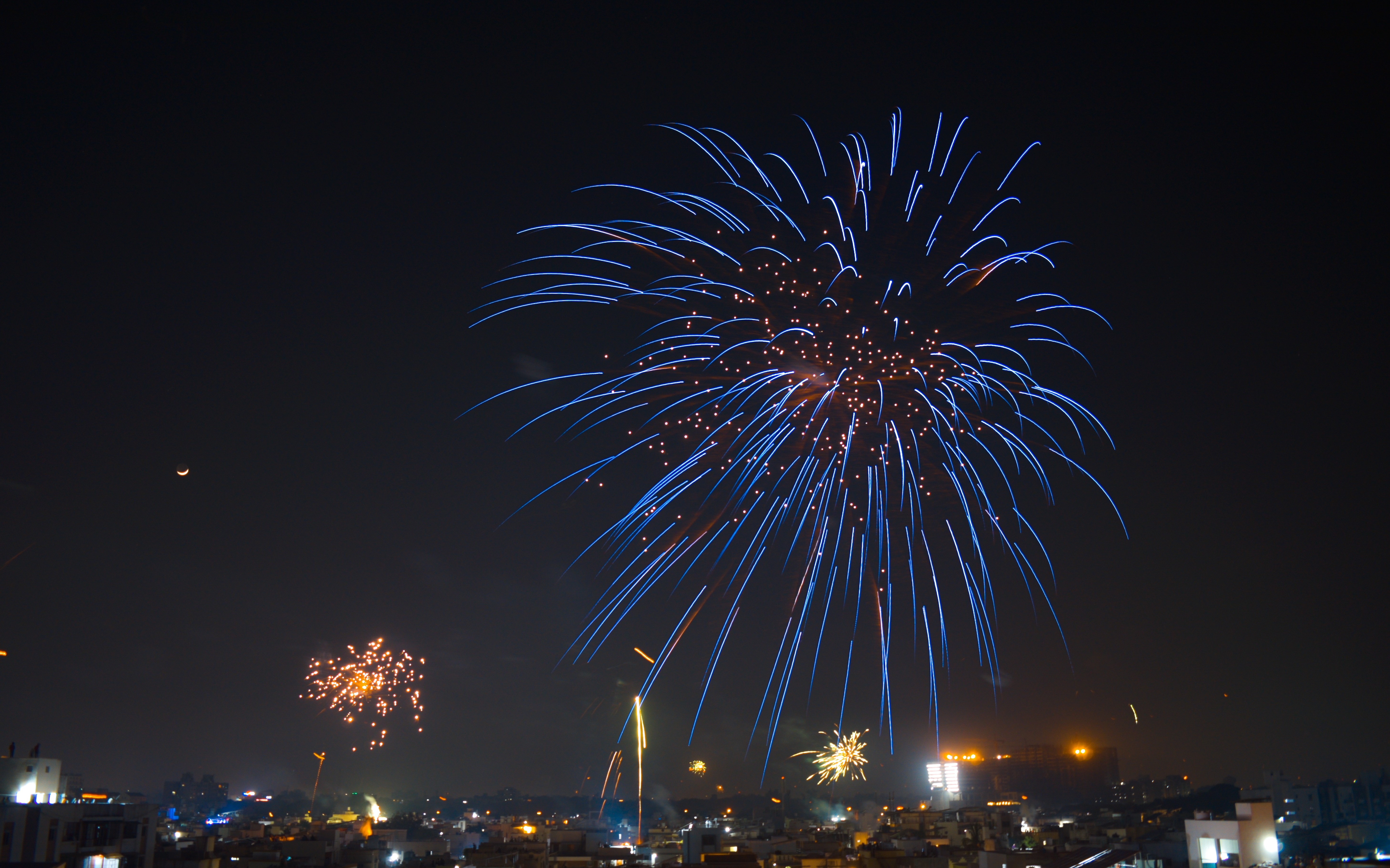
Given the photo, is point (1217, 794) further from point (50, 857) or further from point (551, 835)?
point (50, 857)

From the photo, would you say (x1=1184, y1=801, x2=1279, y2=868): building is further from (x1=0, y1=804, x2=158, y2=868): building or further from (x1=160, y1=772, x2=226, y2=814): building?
(x1=160, y1=772, x2=226, y2=814): building

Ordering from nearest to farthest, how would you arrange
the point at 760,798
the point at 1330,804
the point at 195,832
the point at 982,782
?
the point at 195,832, the point at 1330,804, the point at 982,782, the point at 760,798

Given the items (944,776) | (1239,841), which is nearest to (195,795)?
(944,776)

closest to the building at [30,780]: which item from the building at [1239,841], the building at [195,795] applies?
the building at [1239,841]

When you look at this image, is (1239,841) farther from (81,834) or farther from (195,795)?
(195,795)

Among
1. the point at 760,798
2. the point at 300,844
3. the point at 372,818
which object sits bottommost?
the point at 760,798

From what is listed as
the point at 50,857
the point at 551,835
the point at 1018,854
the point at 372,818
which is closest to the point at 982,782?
the point at 372,818

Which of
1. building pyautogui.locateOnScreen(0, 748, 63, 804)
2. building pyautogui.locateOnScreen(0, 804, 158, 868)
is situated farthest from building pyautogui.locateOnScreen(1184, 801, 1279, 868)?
building pyautogui.locateOnScreen(0, 748, 63, 804)

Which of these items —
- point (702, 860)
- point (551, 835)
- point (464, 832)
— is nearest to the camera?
point (702, 860)
